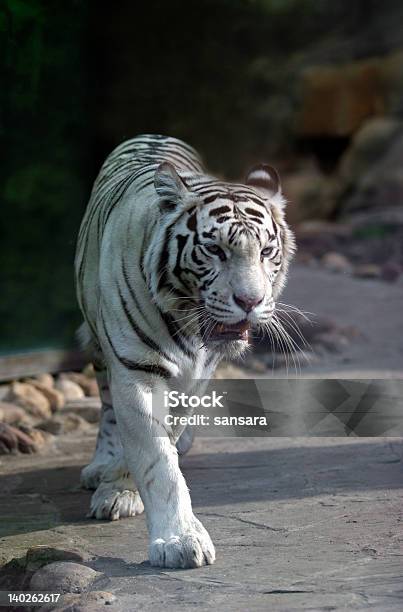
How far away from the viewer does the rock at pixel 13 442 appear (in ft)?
16.9

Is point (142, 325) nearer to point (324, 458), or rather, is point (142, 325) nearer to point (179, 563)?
point (179, 563)

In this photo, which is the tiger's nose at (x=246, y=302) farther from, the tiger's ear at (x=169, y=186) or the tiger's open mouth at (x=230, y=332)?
the tiger's ear at (x=169, y=186)

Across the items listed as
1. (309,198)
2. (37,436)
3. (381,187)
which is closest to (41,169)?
(37,436)

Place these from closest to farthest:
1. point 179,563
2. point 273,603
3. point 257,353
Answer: point 273,603, point 179,563, point 257,353

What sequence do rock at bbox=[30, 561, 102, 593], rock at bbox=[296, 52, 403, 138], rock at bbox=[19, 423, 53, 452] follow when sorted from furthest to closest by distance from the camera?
1. rock at bbox=[296, 52, 403, 138]
2. rock at bbox=[19, 423, 53, 452]
3. rock at bbox=[30, 561, 102, 593]

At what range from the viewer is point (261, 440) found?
202 inches

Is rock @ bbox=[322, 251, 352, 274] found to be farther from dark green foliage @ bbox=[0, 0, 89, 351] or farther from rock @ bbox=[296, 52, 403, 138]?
rock @ bbox=[296, 52, 403, 138]

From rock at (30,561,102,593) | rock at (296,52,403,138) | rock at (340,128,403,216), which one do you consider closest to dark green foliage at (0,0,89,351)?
rock at (30,561,102,593)

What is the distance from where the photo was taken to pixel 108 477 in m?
4.18

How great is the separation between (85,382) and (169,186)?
3.04 meters

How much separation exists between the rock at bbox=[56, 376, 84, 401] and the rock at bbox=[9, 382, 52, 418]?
0.18m

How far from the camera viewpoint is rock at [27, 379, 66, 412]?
5.96 m

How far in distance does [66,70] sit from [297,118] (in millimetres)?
7652

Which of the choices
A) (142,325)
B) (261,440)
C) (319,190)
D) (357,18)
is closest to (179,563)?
(142,325)
